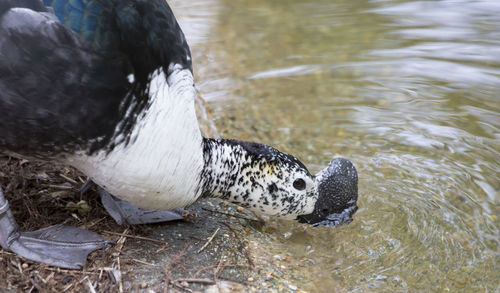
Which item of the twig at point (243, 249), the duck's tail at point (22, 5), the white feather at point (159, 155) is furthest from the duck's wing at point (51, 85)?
the twig at point (243, 249)

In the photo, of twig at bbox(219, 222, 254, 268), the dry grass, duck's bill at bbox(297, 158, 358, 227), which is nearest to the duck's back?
the dry grass

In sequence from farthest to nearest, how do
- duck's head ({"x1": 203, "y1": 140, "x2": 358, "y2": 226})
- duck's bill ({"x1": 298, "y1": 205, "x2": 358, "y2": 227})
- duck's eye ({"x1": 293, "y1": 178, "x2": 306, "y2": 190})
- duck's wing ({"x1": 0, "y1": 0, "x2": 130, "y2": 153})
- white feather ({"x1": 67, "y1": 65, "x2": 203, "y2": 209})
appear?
duck's bill ({"x1": 298, "y1": 205, "x2": 358, "y2": 227})
duck's eye ({"x1": 293, "y1": 178, "x2": 306, "y2": 190})
duck's head ({"x1": 203, "y1": 140, "x2": 358, "y2": 226})
white feather ({"x1": 67, "y1": 65, "x2": 203, "y2": 209})
duck's wing ({"x1": 0, "y1": 0, "x2": 130, "y2": 153})

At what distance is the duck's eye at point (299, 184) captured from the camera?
11.7ft

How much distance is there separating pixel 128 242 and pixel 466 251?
7.44 feet

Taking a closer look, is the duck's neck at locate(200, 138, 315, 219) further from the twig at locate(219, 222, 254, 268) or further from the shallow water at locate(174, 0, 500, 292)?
the shallow water at locate(174, 0, 500, 292)

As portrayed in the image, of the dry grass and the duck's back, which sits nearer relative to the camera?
the duck's back

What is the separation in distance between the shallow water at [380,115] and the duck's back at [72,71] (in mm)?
1541

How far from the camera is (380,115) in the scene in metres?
5.33

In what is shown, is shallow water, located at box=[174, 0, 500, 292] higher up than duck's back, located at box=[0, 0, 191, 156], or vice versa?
duck's back, located at box=[0, 0, 191, 156]

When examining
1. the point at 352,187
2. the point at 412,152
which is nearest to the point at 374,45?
the point at 412,152

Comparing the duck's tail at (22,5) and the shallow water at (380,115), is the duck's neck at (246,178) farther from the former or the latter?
the duck's tail at (22,5)

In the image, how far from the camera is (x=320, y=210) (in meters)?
3.71

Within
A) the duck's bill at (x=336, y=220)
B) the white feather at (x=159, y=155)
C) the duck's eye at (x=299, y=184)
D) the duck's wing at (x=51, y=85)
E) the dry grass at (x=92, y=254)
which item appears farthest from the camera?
the duck's bill at (x=336, y=220)

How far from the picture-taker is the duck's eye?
357cm
